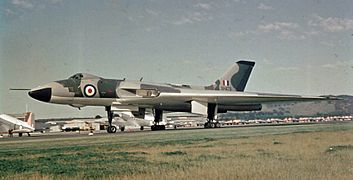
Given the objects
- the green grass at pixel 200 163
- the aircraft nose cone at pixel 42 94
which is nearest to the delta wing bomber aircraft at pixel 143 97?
the aircraft nose cone at pixel 42 94

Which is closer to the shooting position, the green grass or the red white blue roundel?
the green grass

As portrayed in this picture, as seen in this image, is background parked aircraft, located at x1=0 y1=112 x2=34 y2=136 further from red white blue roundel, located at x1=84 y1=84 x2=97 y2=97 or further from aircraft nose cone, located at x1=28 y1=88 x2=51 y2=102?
red white blue roundel, located at x1=84 y1=84 x2=97 y2=97

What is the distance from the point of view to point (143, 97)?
37.0 m

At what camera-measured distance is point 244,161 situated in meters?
11.8

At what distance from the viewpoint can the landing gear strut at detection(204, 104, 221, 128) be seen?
39.2 m

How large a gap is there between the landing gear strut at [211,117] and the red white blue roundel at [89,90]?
9.87 m

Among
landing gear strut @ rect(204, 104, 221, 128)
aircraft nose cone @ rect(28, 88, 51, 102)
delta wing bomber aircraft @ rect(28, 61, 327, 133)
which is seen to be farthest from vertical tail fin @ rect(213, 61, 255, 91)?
aircraft nose cone @ rect(28, 88, 51, 102)

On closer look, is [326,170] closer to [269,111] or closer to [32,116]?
[32,116]

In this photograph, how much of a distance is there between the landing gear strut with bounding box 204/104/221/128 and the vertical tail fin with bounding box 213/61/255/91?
19.1ft

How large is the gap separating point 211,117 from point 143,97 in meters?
6.59

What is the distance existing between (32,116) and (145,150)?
1591 inches

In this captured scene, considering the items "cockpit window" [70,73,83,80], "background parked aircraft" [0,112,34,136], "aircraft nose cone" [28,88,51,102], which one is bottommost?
"background parked aircraft" [0,112,34,136]

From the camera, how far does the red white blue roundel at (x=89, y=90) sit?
34.6 meters

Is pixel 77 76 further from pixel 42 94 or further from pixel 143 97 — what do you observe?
pixel 143 97
